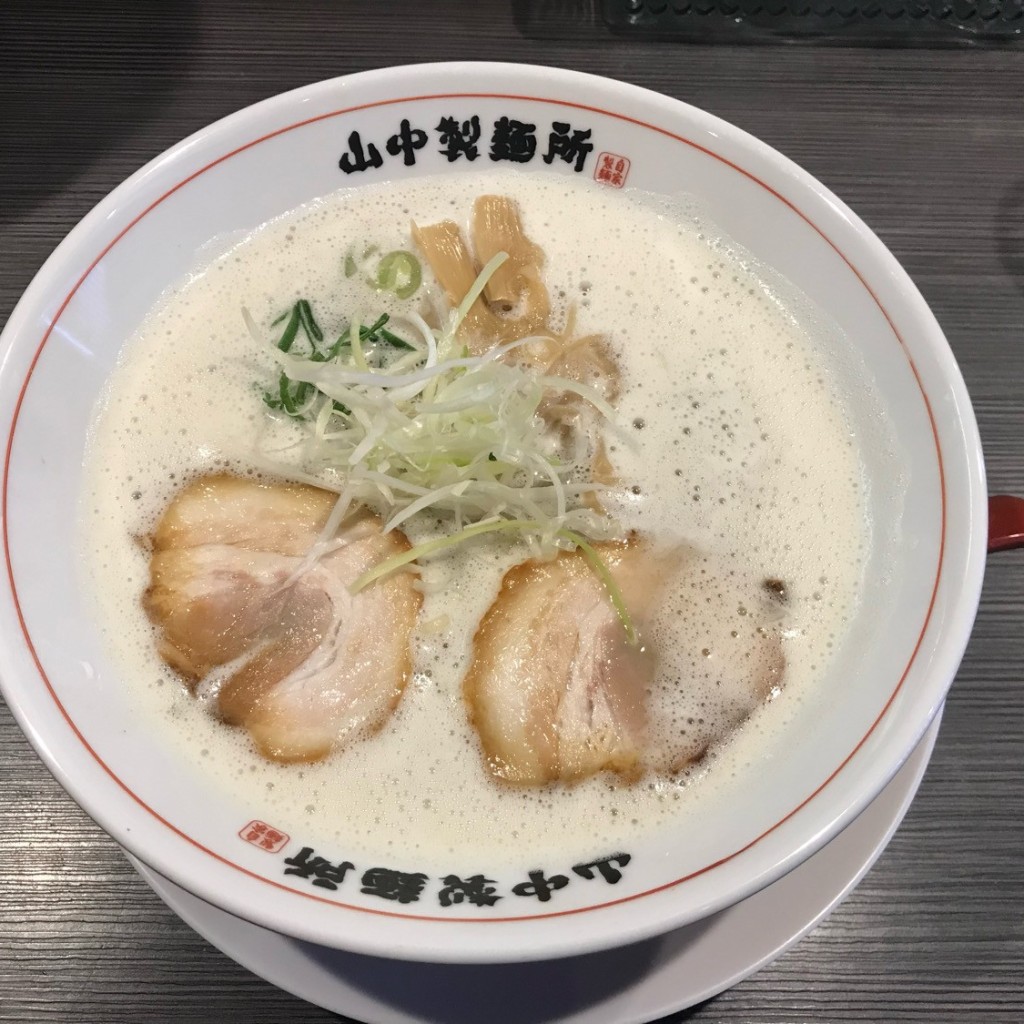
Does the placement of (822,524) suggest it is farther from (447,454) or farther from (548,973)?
(548,973)

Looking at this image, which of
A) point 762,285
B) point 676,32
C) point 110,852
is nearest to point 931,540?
point 762,285

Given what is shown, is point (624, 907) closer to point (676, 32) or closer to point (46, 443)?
point (46, 443)

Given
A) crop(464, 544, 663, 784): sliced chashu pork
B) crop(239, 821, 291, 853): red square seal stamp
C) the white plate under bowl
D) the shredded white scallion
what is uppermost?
the shredded white scallion

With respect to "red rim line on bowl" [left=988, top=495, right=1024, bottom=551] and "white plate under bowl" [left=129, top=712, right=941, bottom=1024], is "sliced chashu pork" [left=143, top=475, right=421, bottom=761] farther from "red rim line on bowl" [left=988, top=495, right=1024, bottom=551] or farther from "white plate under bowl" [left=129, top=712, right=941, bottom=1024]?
"red rim line on bowl" [left=988, top=495, right=1024, bottom=551]

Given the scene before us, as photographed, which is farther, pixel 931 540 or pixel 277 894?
pixel 931 540

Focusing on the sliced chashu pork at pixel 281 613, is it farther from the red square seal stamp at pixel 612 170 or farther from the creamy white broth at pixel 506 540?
the red square seal stamp at pixel 612 170

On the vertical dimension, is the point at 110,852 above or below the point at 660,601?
below

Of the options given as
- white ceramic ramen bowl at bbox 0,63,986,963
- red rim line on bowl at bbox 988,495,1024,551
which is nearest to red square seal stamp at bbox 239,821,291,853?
white ceramic ramen bowl at bbox 0,63,986,963
